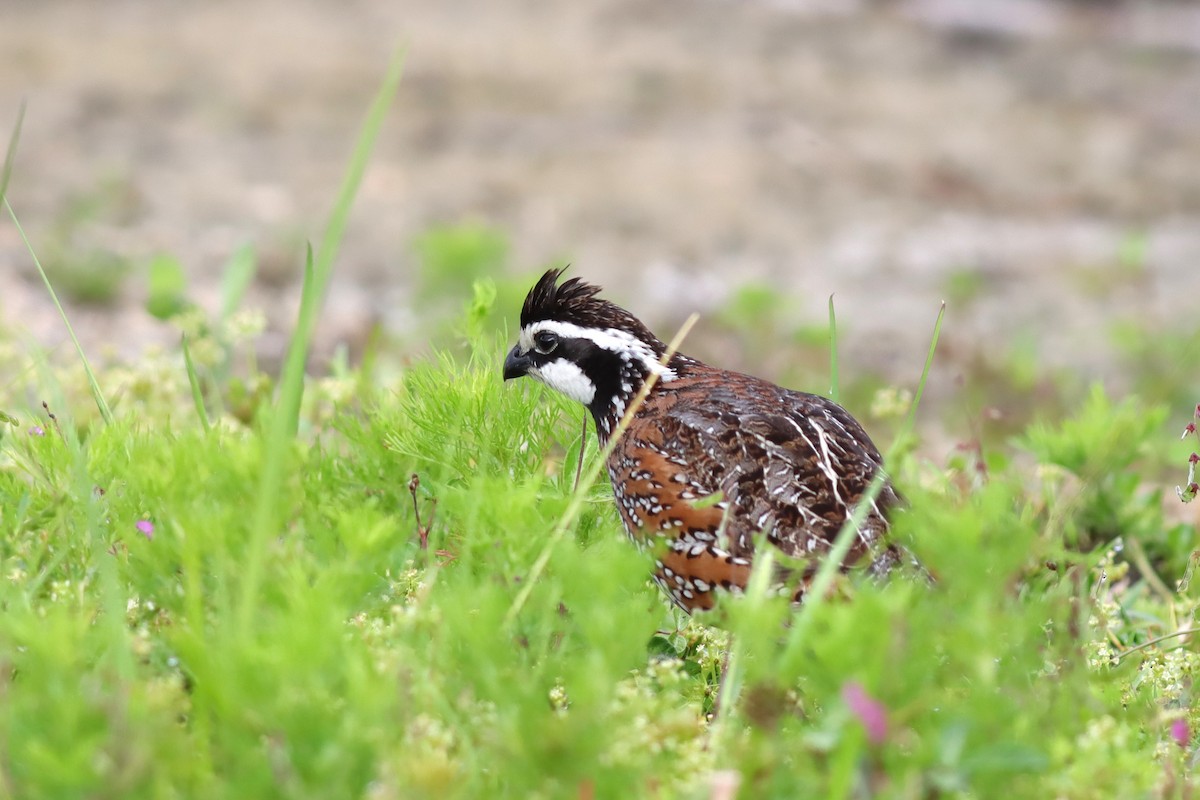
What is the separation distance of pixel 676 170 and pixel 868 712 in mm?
10496

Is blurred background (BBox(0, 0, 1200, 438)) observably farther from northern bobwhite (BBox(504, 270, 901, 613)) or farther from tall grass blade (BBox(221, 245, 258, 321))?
northern bobwhite (BBox(504, 270, 901, 613))

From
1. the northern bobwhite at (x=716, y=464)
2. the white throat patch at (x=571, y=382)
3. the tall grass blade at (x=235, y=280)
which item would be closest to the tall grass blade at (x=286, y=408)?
the northern bobwhite at (x=716, y=464)

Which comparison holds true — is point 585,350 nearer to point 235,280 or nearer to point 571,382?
point 571,382

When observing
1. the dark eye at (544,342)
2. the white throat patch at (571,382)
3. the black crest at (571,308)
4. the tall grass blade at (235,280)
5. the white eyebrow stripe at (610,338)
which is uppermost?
the black crest at (571,308)

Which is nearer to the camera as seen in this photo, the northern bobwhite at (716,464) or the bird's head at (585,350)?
the northern bobwhite at (716,464)

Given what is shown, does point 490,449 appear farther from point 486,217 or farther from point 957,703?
point 486,217

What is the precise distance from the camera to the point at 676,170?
40.5 feet

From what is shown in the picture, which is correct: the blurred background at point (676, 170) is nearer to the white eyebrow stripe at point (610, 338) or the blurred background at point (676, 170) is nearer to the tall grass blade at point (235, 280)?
the tall grass blade at point (235, 280)

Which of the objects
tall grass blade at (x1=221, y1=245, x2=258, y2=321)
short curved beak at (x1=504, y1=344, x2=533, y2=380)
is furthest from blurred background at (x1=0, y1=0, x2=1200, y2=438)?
short curved beak at (x1=504, y1=344, x2=533, y2=380)

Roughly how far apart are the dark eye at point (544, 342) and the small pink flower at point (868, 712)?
7.97 feet

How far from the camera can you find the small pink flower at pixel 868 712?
218cm

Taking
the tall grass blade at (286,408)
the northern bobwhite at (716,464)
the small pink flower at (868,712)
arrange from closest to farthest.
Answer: the small pink flower at (868,712)
the tall grass blade at (286,408)
the northern bobwhite at (716,464)

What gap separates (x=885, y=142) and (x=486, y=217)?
454 centimetres

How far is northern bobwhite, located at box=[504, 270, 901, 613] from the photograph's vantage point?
11.6 feet
